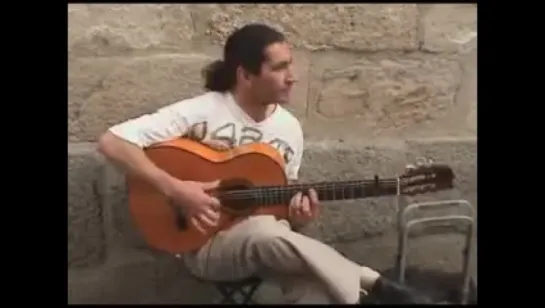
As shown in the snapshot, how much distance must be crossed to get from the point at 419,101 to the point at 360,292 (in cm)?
38

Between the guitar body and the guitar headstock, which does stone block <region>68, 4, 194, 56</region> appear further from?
the guitar headstock

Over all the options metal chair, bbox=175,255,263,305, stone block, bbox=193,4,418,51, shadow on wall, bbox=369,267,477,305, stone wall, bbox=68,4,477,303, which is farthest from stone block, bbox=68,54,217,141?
shadow on wall, bbox=369,267,477,305

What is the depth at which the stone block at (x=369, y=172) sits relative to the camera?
1707 millimetres

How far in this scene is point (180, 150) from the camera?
164 cm

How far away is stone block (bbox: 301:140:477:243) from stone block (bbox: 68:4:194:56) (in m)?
0.33

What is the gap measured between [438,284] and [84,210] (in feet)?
2.28

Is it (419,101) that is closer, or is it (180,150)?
(180,150)

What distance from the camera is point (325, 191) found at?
169cm

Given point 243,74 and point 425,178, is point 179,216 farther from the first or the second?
point 425,178

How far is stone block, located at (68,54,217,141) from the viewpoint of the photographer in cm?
166

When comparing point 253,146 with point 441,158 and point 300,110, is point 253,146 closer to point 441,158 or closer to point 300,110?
point 300,110

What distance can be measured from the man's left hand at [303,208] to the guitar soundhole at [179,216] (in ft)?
0.65
